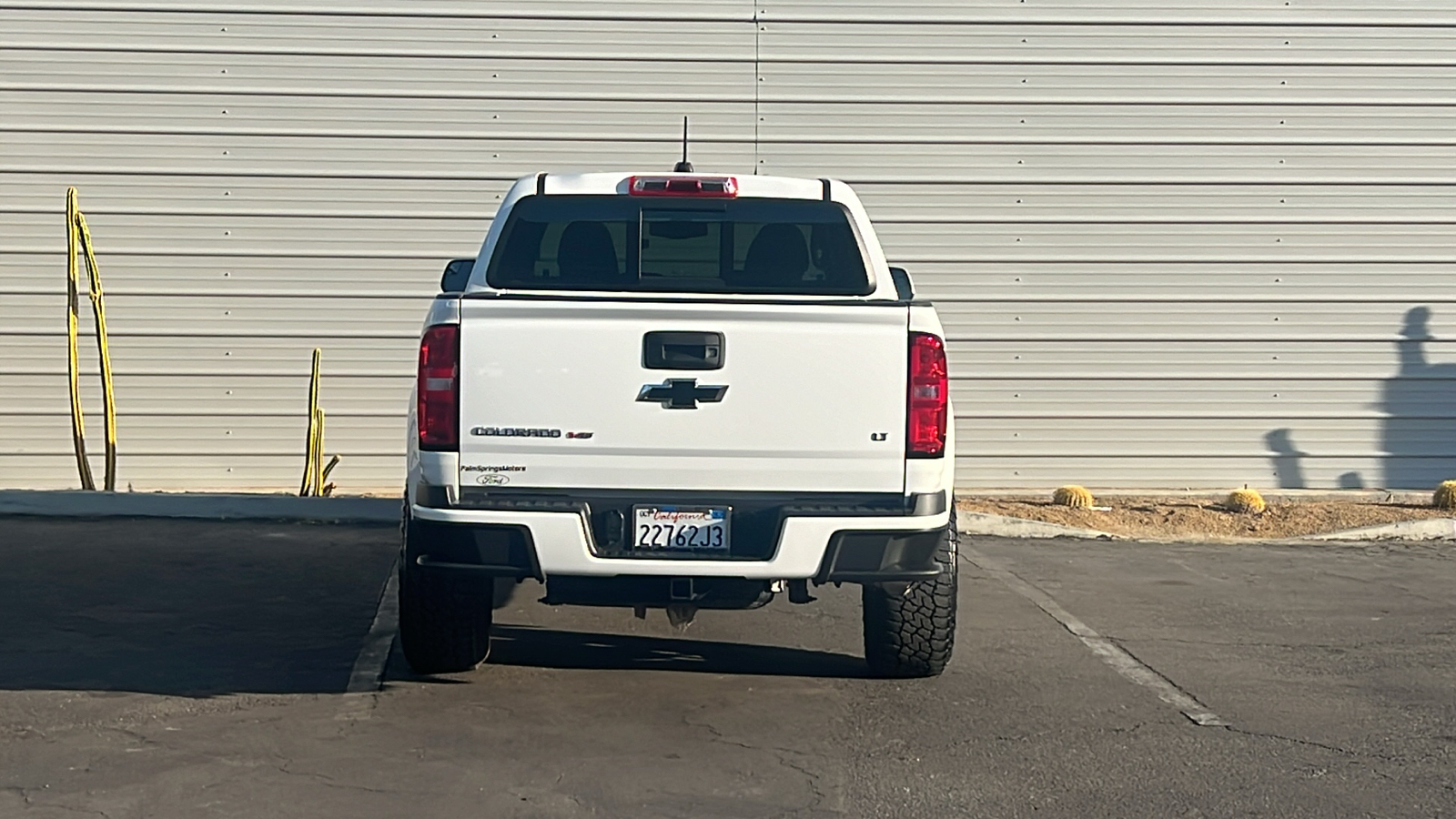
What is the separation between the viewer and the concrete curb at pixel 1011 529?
38.8ft

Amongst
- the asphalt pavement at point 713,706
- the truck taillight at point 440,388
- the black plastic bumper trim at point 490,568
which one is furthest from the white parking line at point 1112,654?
the truck taillight at point 440,388

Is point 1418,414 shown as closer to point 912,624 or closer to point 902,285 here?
point 902,285

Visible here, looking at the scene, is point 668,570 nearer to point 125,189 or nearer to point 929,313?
point 929,313

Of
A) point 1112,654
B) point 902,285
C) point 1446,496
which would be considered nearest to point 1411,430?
point 1446,496

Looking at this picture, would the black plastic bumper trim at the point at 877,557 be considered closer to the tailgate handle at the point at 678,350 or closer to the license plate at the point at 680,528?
the license plate at the point at 680,528

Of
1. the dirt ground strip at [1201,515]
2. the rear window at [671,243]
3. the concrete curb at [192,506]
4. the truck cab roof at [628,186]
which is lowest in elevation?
the dirt ground strip at [1201,515]

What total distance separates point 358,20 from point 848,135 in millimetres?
3772

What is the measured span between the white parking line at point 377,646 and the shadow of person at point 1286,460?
752 cm

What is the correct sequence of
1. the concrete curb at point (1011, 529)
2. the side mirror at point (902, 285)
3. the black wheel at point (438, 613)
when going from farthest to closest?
the concrete curb at point (1011, 529) → the side mirror at point (902, 285) → the black wheel at point (438, 613)

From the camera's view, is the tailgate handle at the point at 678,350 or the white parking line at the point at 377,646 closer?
the tailgate handle at the point at 678,350

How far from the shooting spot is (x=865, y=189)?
13258 mm

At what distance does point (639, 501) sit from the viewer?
5965mm

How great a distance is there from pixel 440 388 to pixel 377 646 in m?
1.89

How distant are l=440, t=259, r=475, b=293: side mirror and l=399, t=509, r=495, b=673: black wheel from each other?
1.15 m
